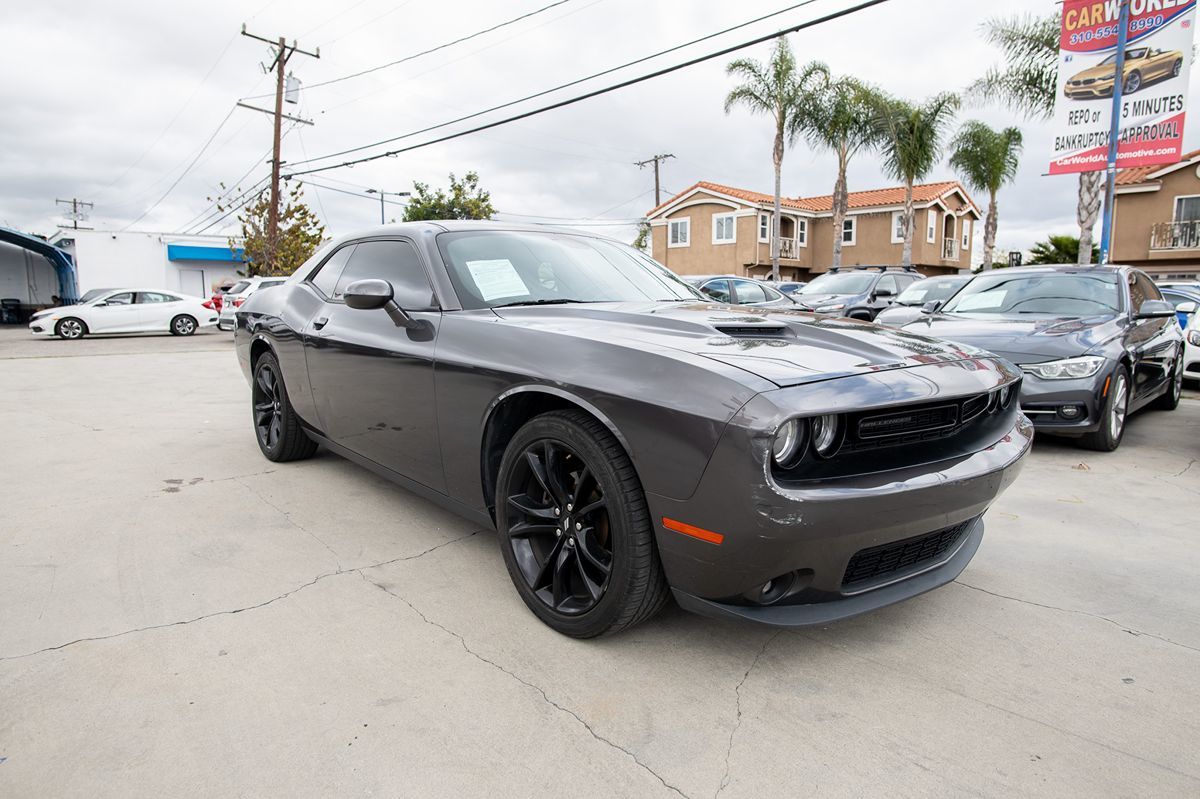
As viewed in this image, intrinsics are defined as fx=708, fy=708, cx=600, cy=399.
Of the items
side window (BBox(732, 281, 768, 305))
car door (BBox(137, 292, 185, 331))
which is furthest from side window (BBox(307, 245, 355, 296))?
car door (BBox(137, 292, 185, 331))

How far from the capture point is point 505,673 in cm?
230

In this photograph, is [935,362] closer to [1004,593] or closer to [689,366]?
[689,366]

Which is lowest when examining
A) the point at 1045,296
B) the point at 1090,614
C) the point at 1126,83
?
the point at 1090,614

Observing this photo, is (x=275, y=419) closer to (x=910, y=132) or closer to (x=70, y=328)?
(x=70, y=328)

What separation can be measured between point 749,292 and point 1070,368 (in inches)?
320

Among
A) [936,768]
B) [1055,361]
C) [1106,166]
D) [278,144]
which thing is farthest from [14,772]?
[278,144]

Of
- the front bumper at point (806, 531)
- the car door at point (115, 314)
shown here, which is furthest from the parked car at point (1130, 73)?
the car door at point (115, 314)

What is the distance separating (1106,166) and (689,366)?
13.4 metres

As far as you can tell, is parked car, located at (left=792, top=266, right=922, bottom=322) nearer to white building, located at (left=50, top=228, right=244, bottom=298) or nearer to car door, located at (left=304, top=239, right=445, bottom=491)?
car door, located at (left=304, top=239, right=445, bottom=491)

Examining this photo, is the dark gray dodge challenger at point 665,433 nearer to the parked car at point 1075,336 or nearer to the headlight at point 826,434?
the headlight at point 826,434

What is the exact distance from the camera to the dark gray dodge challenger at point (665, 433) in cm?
199

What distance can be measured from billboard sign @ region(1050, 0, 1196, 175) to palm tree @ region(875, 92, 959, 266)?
46.7 ft

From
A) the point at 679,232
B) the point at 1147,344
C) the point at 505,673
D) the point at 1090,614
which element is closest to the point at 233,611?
the point at 505,673

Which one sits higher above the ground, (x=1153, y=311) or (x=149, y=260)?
(x=149, y=260)
